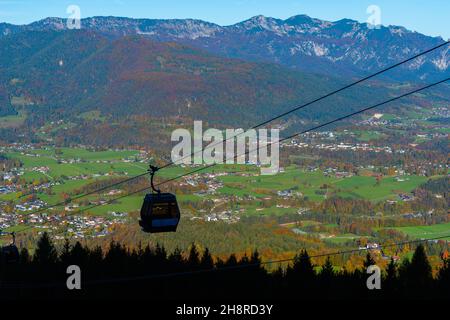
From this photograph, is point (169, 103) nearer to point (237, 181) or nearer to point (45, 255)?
point (237, 181)

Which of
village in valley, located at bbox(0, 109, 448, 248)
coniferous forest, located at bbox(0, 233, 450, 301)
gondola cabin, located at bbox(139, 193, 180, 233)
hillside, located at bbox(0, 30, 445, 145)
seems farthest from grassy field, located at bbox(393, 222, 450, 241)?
hillside, located at bbox(0, 30, 445, 145)

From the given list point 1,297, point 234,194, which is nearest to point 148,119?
point 234,194

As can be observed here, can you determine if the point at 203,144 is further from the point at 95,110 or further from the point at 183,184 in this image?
the point at 95,110

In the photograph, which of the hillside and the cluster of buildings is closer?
the cluster of buildings

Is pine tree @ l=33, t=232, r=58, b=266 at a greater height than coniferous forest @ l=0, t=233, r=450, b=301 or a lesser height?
greater

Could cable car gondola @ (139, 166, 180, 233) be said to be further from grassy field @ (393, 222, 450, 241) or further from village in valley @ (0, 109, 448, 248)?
grassy field @ (393, 222, 450, 241)

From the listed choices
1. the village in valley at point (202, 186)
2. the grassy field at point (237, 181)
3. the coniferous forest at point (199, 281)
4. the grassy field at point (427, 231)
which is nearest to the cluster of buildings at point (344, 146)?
the village in valley at point (202, 186)
